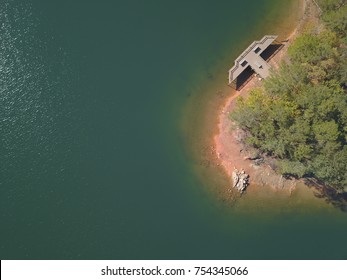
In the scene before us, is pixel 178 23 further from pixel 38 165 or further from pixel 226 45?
pixel 38 165

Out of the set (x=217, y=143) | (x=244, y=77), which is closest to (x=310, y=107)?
(x=244, y=77)

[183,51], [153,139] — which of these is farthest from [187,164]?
[183,51]

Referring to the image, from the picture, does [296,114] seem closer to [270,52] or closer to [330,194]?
[270,52]

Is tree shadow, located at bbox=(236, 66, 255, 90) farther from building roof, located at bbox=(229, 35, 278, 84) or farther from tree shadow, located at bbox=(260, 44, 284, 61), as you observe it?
tree shadow, located at bbox=(260, 44, 284, 61)

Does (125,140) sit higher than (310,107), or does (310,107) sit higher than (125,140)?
(125,140)

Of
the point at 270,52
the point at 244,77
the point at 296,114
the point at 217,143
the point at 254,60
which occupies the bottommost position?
the point at 296,114
